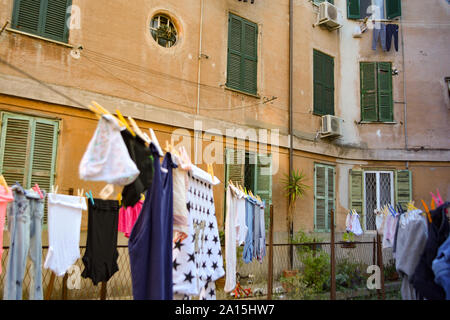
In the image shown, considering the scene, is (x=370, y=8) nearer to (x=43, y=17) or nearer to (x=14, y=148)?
(x=43, y=17)

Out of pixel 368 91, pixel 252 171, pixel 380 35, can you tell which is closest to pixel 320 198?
pixel 252 171

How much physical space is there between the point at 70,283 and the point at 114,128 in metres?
4.28

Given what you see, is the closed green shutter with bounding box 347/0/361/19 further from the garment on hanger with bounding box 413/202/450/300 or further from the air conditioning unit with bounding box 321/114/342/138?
the garment on hanger with bounding box 413/202/450/300

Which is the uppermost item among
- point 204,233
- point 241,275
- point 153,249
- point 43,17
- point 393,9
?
point 393,9

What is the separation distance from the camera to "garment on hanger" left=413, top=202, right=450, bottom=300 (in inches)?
154

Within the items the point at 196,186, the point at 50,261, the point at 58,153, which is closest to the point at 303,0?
the point at 58,153

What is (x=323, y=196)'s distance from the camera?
35.8 feet

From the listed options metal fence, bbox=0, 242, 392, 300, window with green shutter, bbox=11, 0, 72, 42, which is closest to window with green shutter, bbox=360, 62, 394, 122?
metal fence, bbox=0, 242, 392, 300

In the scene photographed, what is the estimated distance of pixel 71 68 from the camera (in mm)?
7172

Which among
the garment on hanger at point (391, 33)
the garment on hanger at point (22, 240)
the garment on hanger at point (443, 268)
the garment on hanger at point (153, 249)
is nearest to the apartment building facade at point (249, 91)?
the garment on hanger at point (391, 33)

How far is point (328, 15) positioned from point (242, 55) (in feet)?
11.3

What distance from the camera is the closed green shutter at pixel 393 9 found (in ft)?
39.5

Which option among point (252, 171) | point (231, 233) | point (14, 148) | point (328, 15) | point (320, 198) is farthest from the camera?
point (328, 15)

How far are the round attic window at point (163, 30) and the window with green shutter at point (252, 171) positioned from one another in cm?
272
